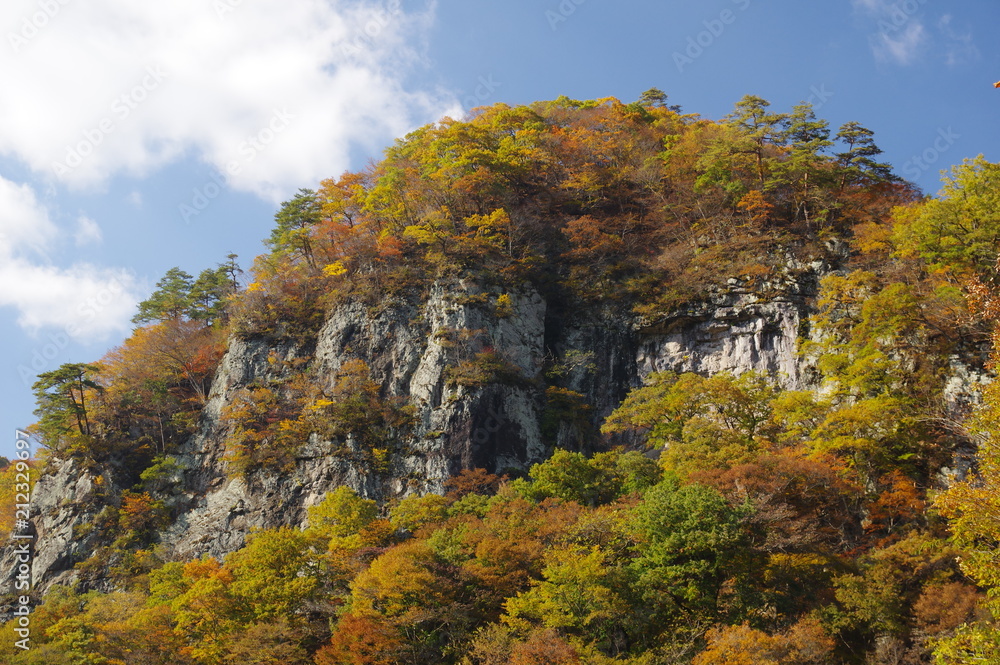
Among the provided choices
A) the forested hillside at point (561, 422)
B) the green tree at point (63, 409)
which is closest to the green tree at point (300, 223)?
the forested hillside at point (561, 422)

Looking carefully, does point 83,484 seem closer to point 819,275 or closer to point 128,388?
point 128,388

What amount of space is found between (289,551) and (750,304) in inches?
972

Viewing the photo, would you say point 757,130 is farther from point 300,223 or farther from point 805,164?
point 300,223

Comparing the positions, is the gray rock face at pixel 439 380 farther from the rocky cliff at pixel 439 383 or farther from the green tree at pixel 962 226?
the green tree at pixel 962 226

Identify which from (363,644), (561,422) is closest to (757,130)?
(561,422)

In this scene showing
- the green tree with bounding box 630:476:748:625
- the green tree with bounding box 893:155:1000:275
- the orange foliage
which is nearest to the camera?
the green tree with bounding box 630:476:748:625

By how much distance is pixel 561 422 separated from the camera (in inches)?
1452

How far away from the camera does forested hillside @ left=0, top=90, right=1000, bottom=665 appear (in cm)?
2089

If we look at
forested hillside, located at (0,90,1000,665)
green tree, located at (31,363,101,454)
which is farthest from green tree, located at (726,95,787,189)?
green tree, located at (31,363,101,454)

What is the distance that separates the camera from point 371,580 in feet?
74.8

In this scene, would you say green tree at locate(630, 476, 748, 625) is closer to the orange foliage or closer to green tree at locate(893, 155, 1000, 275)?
the orange foliage

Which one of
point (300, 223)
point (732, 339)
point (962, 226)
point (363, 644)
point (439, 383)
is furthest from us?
point (300, 223)

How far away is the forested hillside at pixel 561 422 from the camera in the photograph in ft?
68.5

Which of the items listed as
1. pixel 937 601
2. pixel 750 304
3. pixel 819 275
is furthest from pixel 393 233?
pixel 937 601
